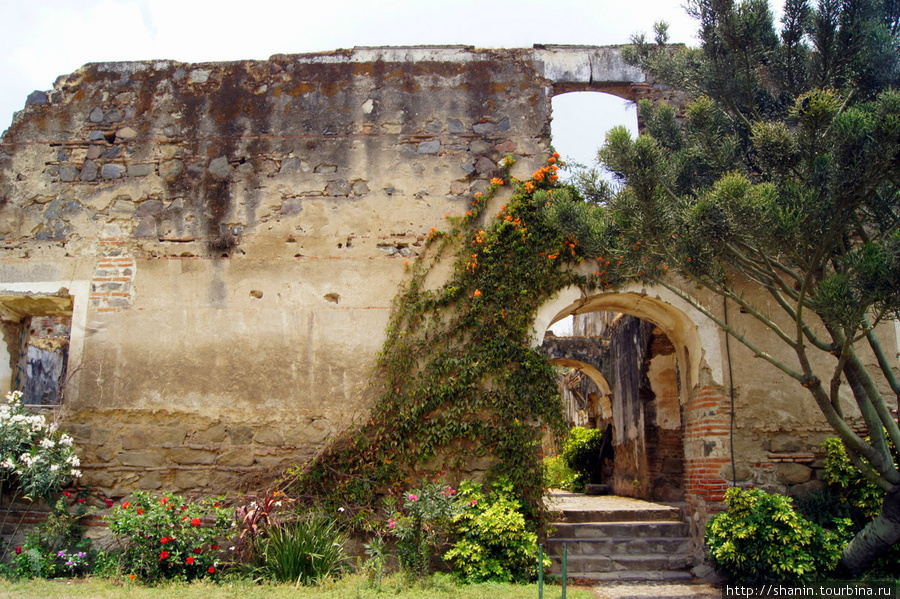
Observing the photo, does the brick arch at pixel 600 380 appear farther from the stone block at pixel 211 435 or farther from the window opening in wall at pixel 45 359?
the window opening in wall at pixel 45 359

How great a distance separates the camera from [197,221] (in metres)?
7.69

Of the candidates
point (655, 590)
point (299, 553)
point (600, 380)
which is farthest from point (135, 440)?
point (600, 380)

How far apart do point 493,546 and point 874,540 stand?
3142mm

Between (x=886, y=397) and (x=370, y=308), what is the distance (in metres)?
5.29

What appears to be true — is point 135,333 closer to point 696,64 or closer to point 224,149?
point 224,149

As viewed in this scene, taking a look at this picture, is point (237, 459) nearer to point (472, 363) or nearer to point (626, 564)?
point (472, 363)

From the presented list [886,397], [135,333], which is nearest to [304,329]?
[135,333]

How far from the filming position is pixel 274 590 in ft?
18.4

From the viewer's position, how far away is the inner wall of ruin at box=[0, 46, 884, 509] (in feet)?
23.4

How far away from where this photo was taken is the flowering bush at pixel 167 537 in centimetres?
604

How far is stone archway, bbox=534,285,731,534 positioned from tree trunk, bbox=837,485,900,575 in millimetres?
1173

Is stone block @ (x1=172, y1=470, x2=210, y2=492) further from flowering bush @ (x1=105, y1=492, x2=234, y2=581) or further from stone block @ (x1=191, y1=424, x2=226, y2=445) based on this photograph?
flowering bush @ (x1=105, y1=492, x2=234, y2=581)

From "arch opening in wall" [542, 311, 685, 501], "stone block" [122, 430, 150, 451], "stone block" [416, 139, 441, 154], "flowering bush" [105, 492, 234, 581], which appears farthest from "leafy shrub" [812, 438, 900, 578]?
"stone block" [122, 430, 150, 451]

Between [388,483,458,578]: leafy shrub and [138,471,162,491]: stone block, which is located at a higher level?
[138,471,162,491]: stone block
